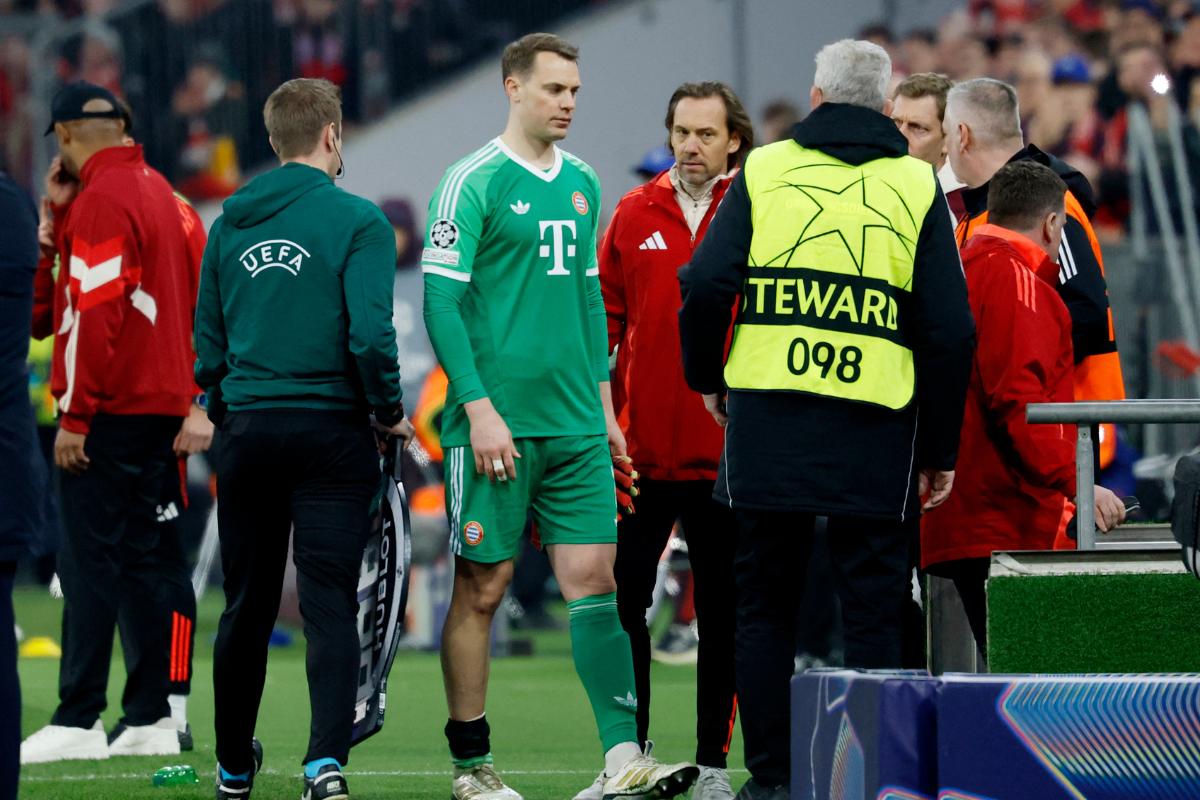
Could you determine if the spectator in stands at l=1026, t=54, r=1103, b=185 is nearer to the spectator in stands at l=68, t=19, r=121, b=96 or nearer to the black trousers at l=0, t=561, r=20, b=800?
the spectator in stands at l=68, t=19, r=121, b=96

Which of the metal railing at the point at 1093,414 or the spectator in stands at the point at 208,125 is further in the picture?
the spectator in stands at the point at 208,125

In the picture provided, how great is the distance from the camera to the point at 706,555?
6.05 meters

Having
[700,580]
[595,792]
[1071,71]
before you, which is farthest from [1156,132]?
[595,792]

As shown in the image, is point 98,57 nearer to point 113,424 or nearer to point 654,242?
point 113,424

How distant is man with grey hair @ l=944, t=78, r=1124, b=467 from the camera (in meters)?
5.96

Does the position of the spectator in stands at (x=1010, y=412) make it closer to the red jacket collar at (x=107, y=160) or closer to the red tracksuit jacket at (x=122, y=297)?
the red tracksuit jacket at (x=122, y=297)

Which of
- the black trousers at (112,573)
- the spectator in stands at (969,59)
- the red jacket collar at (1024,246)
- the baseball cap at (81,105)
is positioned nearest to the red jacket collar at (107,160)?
the baseball cap at (81,105)

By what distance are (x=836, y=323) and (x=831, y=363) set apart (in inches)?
4.0

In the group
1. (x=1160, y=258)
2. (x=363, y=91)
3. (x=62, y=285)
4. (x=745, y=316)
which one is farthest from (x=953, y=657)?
(x=363, y=91)

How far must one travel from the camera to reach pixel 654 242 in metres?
6.16

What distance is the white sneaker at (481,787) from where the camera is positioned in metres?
5.49

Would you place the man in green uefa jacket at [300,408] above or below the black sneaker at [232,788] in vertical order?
above

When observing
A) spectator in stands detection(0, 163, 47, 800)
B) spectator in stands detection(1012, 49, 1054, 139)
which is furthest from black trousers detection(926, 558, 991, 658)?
spectator in stands detection(1012, 49, 1054, 139)

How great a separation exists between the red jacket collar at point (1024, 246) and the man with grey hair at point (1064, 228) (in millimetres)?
263
